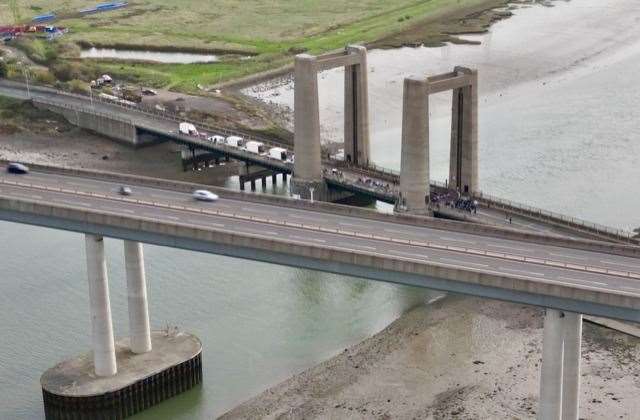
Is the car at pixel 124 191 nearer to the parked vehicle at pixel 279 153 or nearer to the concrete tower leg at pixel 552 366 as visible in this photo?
the concrete tower leg at pixel 552 366

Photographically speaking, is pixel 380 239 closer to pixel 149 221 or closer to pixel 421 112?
Answer: pixel 149 221

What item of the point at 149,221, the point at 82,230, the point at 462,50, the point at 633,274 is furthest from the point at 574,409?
the point at 462,50

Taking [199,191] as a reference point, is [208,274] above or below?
below

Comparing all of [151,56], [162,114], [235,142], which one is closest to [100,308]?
[235,142]

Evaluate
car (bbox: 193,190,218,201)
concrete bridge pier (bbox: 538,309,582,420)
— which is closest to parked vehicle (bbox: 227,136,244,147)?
car (bbox: 193,190,218,201)

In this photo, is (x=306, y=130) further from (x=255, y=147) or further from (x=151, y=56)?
(x=151, y=56)

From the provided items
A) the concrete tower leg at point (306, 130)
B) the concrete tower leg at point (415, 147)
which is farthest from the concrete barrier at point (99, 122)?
the concrete tower leg at point (415, 147)
